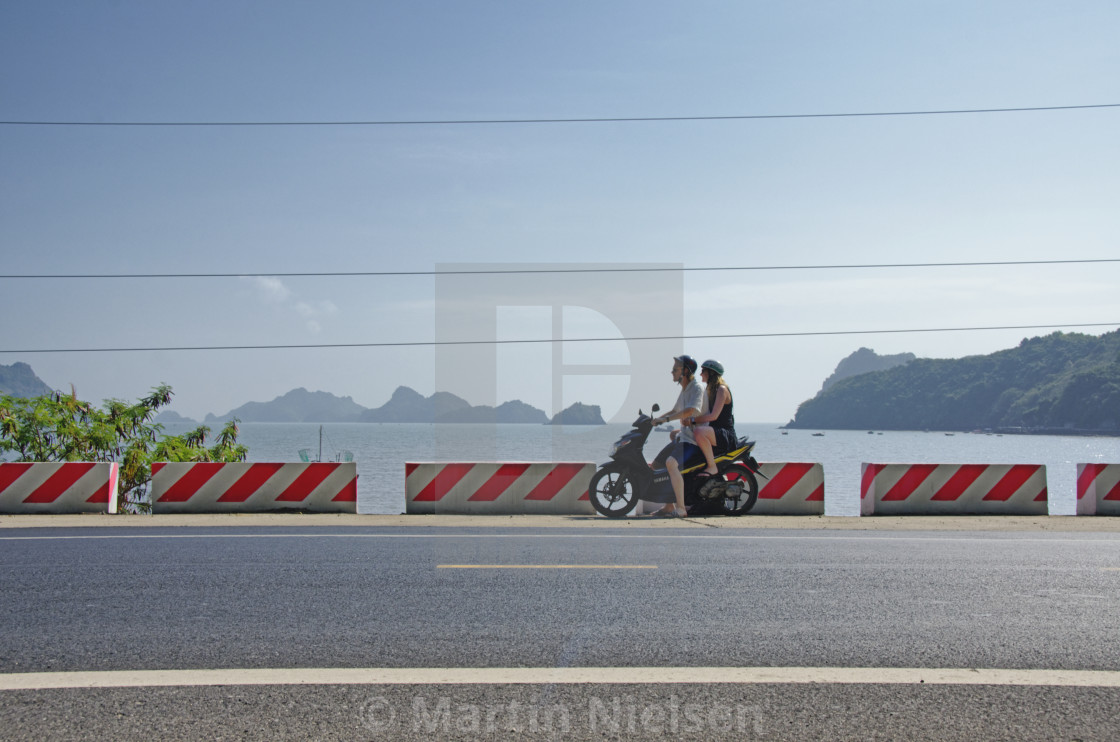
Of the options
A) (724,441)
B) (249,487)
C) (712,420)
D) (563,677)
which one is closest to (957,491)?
(724,441)

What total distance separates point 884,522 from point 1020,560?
3784 millimetres

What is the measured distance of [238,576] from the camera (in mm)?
6250

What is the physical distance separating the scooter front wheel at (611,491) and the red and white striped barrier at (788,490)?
1934 millimetres

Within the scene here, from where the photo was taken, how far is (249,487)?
11.9m

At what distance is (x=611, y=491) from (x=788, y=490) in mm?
2766

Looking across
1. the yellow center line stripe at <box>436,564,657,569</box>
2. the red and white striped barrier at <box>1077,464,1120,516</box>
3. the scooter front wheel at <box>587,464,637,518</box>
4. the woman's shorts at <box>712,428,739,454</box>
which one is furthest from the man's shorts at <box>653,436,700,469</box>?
the red and white striped barrier at <box>1077,464,1120,516</box>

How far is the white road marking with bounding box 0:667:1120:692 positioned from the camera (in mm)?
3691

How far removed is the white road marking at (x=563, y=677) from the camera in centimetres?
369

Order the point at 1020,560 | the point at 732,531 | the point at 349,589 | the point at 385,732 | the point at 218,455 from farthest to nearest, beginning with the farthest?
the point at 218,455
the point at 732,531
the point at 1020,560
the point at 349,589
the point at 385,732

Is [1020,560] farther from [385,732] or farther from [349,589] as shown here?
[385,732]

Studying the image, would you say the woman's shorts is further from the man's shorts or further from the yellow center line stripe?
the yellow center line stripe

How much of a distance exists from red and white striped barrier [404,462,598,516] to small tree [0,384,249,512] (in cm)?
1360

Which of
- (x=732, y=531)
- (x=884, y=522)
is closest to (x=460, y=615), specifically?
(x=732, y=531)

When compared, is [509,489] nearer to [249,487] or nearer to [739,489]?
[739,489]
